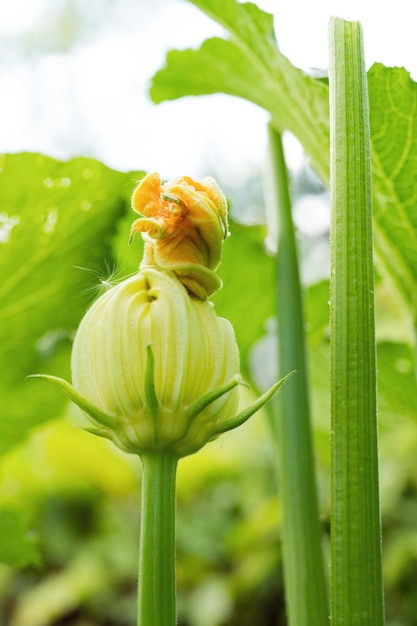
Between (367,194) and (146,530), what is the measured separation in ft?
1.09

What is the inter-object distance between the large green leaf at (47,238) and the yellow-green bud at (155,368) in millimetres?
580

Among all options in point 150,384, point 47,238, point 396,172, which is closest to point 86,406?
point 150,384

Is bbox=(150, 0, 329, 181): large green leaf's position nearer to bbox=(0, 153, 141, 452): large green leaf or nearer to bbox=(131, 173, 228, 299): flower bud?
bbox=(0, 153, 141, 452): large green leaf

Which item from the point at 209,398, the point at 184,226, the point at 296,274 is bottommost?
the point at 209,398

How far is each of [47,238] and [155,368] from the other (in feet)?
2.35

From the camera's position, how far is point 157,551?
0.62m

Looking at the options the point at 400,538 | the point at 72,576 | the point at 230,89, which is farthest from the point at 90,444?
the point at 230,89

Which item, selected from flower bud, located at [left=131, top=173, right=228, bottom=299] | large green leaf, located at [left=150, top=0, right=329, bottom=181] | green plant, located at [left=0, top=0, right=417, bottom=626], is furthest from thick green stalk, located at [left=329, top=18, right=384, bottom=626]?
large green leaf, located at [left=150, top=0, right=329, bottom=181]

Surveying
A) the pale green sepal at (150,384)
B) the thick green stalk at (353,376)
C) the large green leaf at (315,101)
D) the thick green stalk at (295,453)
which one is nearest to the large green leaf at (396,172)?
the large green leaf at (315,101)

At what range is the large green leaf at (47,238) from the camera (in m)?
1.25

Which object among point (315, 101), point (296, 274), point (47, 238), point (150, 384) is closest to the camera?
point (150, 384)

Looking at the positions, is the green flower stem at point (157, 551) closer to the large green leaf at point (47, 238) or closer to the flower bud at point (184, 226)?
the flower bud at point (184, 226)

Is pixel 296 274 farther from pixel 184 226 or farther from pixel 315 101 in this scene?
pixel 184 226

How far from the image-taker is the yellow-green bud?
0.63 metres
